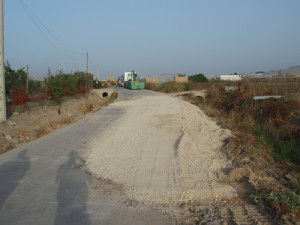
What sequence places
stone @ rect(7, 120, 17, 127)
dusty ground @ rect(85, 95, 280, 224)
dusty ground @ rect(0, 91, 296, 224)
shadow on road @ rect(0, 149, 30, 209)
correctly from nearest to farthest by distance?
dusty ground @ rect(85, 95, 280, 224), dusty ground @ rect(0, 91, 296, 224), shadow on road @ rect(0, 149, 30, 209), stone @ rect(7, 120, 17, 127)

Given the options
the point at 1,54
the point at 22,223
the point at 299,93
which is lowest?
the point at 22,223

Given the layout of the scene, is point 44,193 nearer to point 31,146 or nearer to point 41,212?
point 41,212

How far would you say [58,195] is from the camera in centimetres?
564

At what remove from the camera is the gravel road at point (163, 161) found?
5.64 meters

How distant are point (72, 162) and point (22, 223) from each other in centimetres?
326

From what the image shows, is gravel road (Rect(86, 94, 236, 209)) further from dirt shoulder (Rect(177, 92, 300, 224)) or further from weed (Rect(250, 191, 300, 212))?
weed (Rect(250, 191, 300, 212))

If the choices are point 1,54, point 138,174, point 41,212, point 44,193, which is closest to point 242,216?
point 138,174

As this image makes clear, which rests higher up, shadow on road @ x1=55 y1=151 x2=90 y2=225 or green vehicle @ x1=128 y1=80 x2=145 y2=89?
green vehicle @ x1=128 y1=80 x2=145 y2=89

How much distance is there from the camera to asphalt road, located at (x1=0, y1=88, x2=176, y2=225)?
474 centimetres

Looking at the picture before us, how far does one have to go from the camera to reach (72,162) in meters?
7.80

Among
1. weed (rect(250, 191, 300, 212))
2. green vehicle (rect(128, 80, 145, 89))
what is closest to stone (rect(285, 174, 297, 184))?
weed (rect(250, 191, 300, 212))

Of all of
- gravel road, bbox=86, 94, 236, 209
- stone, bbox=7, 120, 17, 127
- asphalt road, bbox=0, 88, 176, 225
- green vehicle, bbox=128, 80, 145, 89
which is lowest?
asphalt road, bbox=0, 88, 176, 225

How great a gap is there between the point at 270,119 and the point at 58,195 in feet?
34.2

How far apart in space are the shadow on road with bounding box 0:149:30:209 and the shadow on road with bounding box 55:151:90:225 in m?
0.87
